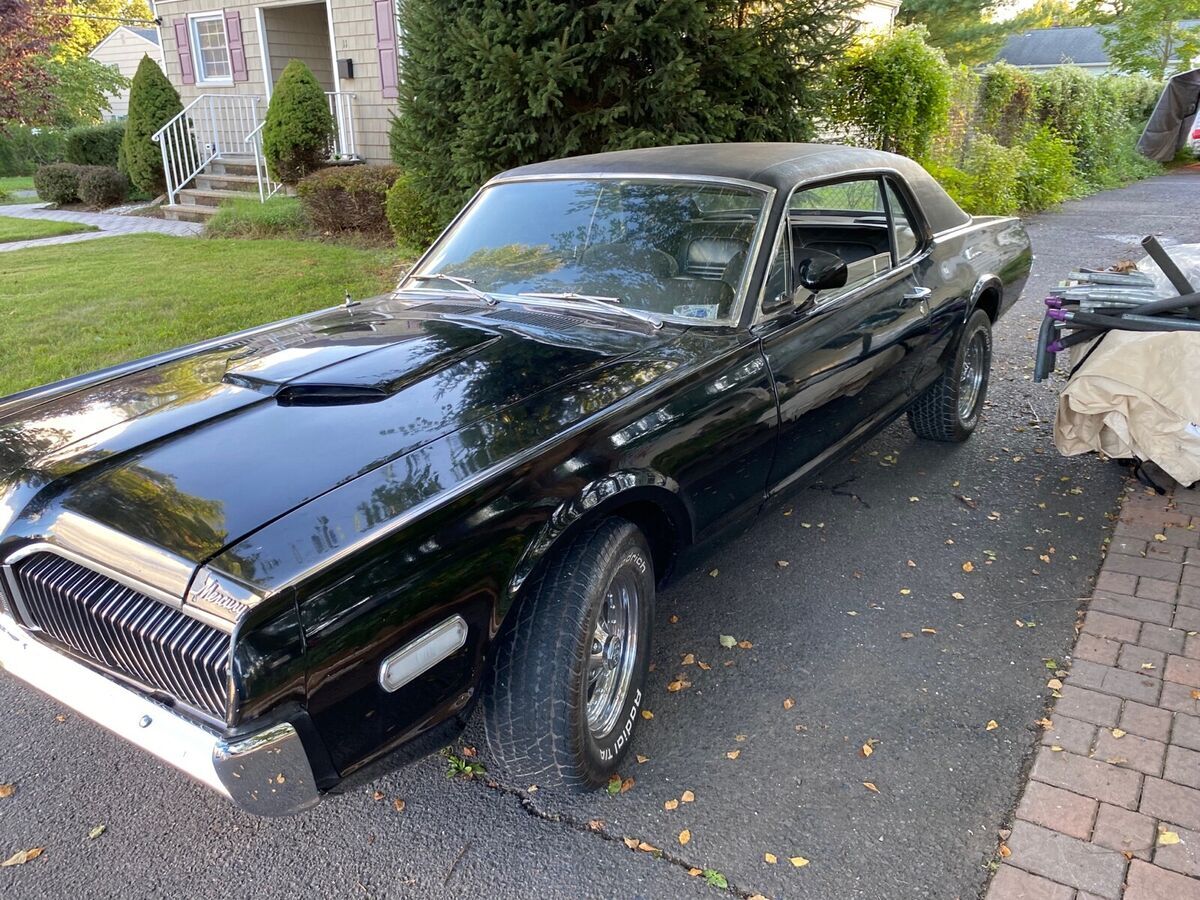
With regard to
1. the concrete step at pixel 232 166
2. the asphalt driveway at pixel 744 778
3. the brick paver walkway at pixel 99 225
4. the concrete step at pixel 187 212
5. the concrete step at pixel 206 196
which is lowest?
the asphalt driveway at pixel 744 778

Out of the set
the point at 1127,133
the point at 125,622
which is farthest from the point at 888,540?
the point at 1127,133

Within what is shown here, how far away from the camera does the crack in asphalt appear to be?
2255mm

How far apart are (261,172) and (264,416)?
12.7 meters

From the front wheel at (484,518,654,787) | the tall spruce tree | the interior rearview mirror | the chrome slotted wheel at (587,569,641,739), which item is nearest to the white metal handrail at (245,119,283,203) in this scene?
the tall spruce tree

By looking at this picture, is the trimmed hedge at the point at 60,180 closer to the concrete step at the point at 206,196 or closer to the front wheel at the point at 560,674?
the concrete step at the point at 206,196

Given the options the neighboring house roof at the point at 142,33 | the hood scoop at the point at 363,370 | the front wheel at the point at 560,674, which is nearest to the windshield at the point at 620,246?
the hood scoop at the point at 363,370

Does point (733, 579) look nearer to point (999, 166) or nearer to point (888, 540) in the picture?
point (888, 540)

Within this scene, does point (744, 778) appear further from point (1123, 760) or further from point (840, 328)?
point (840, 328)

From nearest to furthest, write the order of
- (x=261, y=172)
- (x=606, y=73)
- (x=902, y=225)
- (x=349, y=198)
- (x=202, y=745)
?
1. (x=202, y=745)
2. (x=902, y=225)
3. (x=606, y=73)
4. (x=349, y=198)
5. (x=261, y=172)

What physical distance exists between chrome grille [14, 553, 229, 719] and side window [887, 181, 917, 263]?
349cm

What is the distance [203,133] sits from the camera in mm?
15156

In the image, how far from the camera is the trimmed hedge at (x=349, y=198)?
11.0 m

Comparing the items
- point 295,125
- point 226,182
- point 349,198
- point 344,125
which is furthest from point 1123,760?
point 226,182

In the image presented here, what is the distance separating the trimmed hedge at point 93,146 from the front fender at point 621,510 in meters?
18.2
